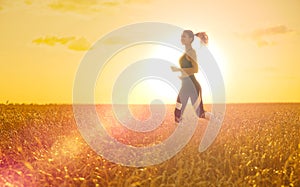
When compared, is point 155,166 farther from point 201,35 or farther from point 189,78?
point 201,35

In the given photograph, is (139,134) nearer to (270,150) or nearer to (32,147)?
(32,147)

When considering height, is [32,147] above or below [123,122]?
below

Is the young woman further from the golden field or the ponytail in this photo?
the golden field

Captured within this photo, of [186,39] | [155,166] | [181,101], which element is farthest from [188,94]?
[155,166]

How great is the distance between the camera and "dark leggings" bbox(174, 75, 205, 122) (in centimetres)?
997

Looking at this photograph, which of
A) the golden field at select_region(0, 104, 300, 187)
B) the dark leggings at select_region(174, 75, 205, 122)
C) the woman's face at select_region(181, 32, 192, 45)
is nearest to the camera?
the golden field at select_region(0, 104, 300, 187)

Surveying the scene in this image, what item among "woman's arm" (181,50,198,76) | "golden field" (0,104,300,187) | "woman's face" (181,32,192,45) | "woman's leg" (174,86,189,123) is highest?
"woman's face" (181,32,192,45)

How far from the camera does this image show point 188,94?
33.0 feet

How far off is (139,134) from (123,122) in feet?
7.96

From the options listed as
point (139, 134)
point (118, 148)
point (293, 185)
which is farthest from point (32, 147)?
point (293, 185)

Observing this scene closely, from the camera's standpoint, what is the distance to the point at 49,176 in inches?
257

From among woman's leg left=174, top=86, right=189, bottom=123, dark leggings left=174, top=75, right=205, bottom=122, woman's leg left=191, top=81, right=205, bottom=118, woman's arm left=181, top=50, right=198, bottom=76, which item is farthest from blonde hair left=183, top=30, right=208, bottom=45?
woman's leg left=174, top=86, right=189, bottom=123

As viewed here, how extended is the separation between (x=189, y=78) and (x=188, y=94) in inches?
A: 14.1

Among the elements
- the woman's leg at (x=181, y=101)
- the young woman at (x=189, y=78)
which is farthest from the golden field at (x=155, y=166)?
the young woman at (x=189, y=78)
